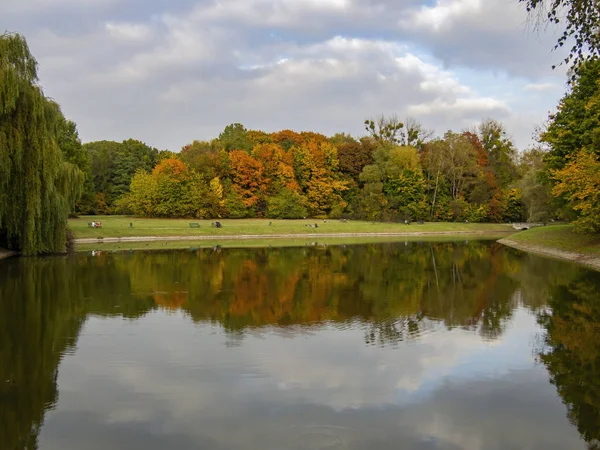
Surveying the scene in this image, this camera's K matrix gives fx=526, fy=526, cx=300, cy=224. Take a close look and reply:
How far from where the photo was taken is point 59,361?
35.3 ft

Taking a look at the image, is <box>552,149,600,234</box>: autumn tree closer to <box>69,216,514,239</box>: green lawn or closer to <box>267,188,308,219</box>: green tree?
<box>69,216,514,239</box>: green lawn

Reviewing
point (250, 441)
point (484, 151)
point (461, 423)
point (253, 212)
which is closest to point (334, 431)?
point (250, 441)

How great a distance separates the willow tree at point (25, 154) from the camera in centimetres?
2627

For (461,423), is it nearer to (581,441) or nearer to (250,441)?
(581,441)

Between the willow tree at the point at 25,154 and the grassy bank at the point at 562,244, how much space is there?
29.7 metres

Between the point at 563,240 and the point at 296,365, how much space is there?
31898mm

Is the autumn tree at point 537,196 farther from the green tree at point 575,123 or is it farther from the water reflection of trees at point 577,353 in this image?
the water reflection of trees at point 577,353

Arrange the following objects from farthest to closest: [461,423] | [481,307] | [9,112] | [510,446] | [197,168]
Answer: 1. [197,168]
2. [9,112]
3. [481,307]
4. [461,423]
5. [510,446]

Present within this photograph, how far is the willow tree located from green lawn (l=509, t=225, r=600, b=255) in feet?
102

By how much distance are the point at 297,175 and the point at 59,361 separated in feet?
216

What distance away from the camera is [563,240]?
1438 inches

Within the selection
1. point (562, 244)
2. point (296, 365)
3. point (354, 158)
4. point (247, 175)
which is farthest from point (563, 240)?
point (354, 158)

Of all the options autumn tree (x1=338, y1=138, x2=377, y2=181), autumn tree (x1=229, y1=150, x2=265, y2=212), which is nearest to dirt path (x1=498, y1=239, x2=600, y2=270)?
autumn tree (x1=338, y1=138, x2=377, y2=181)

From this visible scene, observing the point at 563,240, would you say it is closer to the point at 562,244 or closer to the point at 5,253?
the point at 562,244
